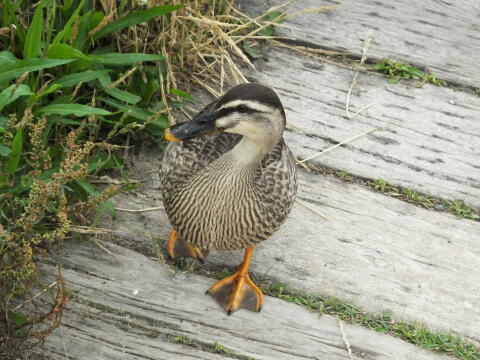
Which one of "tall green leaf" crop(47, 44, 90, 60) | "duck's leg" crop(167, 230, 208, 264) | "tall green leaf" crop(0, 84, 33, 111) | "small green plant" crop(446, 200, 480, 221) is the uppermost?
"tall green leaf" crop(47, 44, 90, 60)

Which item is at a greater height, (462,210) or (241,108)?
(241,108)

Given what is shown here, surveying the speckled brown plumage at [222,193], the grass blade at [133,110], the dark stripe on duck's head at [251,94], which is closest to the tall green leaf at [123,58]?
the grass blade at [133,110]

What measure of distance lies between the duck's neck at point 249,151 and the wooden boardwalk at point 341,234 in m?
0.56

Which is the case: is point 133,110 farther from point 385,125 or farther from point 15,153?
point 385,125

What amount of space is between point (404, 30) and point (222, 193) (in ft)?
6.03

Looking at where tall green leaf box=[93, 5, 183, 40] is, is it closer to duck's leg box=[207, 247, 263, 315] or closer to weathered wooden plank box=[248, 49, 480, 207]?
weathered wooden plank box=[248, 49, 480, 207]

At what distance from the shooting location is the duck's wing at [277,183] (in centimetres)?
286

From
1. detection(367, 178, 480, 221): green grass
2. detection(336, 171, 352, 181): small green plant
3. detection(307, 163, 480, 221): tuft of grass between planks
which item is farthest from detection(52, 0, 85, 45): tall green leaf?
detection(367, 178, 480, 221): green grass

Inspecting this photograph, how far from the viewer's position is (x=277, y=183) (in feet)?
9.47

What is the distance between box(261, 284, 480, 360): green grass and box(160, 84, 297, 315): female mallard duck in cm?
15

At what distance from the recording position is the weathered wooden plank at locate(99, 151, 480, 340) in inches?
117

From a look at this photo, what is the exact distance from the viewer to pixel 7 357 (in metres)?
2.52

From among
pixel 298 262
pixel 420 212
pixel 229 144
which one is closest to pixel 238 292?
pixel 298 262

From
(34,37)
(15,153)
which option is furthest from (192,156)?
(34,37)
